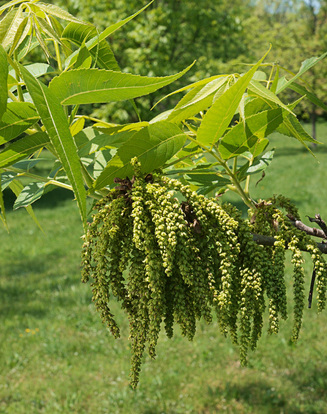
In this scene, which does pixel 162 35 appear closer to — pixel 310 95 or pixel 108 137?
pixel 310 95

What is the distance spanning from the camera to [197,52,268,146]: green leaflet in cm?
82

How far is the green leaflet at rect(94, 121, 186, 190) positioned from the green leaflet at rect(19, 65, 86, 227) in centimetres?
18

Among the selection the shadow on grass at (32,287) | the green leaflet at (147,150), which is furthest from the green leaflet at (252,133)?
the shadow on grass at (32,287)

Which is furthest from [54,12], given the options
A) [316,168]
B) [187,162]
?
[316,168]

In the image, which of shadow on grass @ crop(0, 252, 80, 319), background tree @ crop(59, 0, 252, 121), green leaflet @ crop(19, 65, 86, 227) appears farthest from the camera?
background tree @ crop(59, 0, 252, 121)

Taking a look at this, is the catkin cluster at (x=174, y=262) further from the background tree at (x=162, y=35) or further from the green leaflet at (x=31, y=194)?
the background tree at (x=162, y=35)

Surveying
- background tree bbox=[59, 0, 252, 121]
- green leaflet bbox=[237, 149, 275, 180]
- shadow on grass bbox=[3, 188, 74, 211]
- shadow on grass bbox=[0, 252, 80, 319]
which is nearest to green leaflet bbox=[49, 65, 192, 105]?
green leaflet bbox=[237, 149, 275, 180]

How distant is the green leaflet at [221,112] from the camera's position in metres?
0.82

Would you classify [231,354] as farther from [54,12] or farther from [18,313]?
[54,12]

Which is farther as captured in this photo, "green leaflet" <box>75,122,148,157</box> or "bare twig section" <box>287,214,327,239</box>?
"bare twig section" <box>287,214,327,239</box>

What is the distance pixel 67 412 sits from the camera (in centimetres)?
451

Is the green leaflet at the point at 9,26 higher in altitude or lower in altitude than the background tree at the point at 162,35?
lower

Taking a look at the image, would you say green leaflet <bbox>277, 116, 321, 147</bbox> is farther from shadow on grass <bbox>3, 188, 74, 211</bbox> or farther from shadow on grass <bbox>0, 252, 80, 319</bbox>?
shadow on grass <bbox>3, 188, 74, 211</bbox>

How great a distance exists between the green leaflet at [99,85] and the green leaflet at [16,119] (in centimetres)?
7
